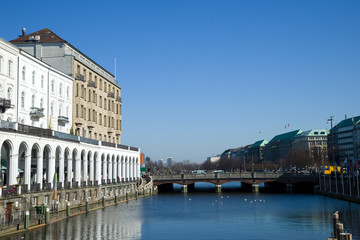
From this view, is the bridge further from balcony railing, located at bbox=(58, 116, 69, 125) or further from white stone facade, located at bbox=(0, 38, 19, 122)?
white stone facade, located at bbox=(0, 38, 19, 122)

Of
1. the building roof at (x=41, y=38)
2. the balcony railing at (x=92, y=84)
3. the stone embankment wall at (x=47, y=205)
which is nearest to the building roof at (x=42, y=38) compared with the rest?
the building roof at (x=41, y=38)

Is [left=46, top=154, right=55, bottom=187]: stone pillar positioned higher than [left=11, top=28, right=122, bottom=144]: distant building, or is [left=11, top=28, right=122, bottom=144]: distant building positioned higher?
[left=11, top=28, right=122, bottom=144]: distant building

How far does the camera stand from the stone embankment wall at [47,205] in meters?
40.8

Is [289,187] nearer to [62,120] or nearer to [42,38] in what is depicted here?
[62,120]

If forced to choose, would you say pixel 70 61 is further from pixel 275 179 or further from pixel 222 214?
pixel 275 179

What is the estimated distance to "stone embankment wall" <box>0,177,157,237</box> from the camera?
40.8 meters

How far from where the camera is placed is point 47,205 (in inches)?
2124

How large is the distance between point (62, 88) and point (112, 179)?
24.4 m

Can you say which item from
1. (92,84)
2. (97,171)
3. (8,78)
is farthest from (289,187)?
(8,78)

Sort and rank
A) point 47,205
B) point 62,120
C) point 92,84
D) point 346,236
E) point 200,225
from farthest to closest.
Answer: point 92,84 < point 62,120 < point 47,205 < point 200,225 < point 346,236

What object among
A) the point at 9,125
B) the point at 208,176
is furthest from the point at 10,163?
the point at 208,176

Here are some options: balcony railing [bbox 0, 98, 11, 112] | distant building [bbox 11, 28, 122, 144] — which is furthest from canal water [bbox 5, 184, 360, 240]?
distant building [bbox 11, 28, 122, 144]

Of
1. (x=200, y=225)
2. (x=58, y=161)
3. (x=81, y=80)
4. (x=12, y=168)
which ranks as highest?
(x=81, y=80)

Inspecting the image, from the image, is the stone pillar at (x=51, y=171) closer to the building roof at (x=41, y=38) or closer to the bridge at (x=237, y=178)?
the building roof at (x=41, y=38)
